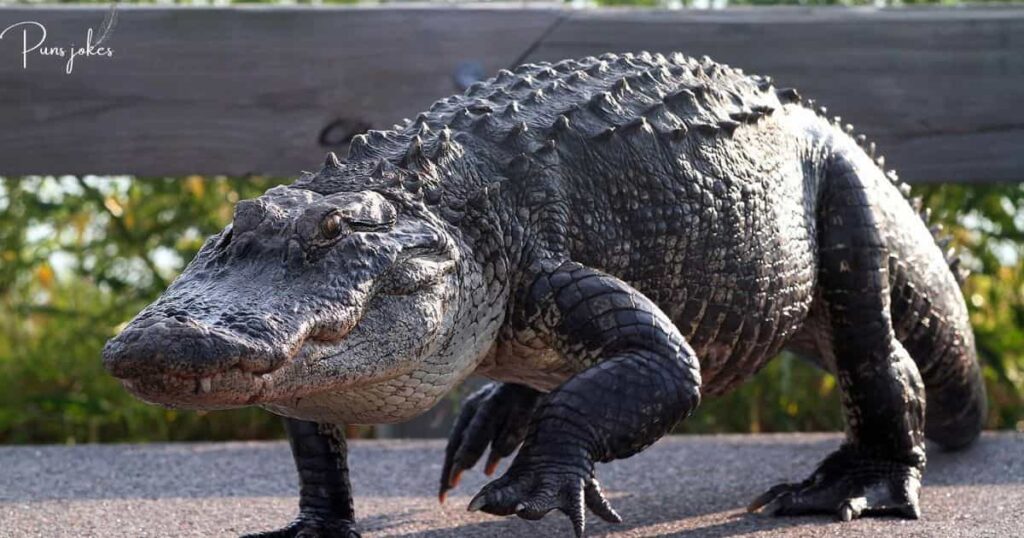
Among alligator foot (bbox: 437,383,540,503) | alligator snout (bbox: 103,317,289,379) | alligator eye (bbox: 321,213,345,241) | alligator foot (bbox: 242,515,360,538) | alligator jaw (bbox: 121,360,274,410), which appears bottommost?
alligator foot (bbox: 242,515,360,538)

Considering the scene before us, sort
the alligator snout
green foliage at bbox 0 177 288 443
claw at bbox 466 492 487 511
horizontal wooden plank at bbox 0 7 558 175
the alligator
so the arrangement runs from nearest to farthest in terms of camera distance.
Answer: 1. the alligator snout
2. the alligator
3. claw at bbox 466 492 487 511
4. horizontal wooden plank at bbox 0 7 558 175
5. green foliage at bbox 0 177 288 443

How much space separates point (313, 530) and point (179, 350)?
1.15 meters

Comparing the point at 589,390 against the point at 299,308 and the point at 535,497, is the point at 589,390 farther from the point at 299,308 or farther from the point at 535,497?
the point at 299,308

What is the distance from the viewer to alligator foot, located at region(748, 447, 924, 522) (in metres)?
3.97

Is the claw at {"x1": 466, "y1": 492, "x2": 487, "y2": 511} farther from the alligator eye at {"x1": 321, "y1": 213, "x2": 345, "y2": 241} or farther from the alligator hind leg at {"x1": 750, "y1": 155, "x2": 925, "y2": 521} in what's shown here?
the alligator hind leg at {"x1": 750, "y1": 155, "x2": 925, "y2": 521}

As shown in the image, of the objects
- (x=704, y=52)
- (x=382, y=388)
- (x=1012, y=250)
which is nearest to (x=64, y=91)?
(x=704, y=52)

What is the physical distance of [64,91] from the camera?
5074 millimetres

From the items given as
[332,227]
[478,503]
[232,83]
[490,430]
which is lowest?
[478,503]

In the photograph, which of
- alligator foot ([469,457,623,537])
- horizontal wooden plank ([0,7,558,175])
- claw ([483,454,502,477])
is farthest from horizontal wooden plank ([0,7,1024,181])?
alligator foot ([469,457,623,537])

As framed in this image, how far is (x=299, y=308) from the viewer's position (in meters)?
2.76

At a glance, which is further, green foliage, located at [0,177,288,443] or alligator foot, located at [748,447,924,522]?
green foliage, located at [0,177,288,443]

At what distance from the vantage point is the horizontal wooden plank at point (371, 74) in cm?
509

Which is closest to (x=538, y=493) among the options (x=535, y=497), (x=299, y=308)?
(x=535, y=497)

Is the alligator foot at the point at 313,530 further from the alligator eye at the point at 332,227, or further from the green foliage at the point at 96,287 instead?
the green foliage at the point at 96,287
